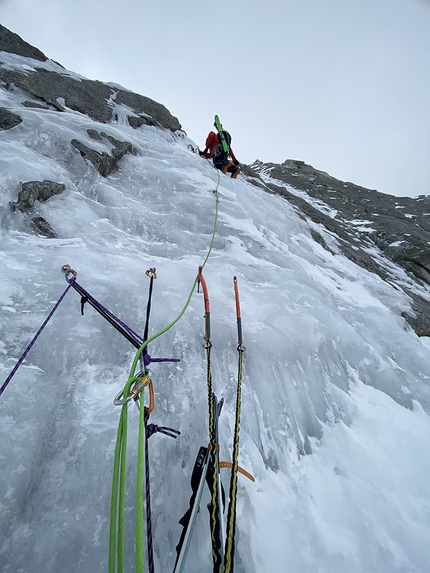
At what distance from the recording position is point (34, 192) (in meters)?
3.61

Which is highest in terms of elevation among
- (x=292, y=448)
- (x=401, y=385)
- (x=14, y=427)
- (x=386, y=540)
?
(x=401, y=385)

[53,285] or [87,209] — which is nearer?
[53,285]

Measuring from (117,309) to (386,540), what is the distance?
2688 mm

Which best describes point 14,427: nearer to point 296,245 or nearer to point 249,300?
point 249,300

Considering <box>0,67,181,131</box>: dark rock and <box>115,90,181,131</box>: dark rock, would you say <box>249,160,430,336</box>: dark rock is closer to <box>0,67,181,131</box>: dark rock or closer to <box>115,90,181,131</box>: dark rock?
<box>115,90,181,131</box>: dark rock

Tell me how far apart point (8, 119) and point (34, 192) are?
2578 millimetres

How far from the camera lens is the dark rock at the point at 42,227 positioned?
132 inches

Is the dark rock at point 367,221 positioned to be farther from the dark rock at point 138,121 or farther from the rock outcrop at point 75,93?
the rock outcrop at point 75,93

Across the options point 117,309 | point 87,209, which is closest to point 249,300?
point 117,309

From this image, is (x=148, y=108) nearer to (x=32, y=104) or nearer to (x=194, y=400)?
(x=32, y=104)

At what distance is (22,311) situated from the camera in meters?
2.34

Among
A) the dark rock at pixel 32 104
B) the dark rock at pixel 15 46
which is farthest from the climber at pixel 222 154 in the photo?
the dark rock at pixel 15 46

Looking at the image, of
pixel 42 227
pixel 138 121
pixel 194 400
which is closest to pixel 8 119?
pixel 42 227

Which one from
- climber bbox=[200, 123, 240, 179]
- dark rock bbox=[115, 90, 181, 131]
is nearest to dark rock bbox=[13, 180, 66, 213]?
climber bbox=[200, 123, 240, 179]
